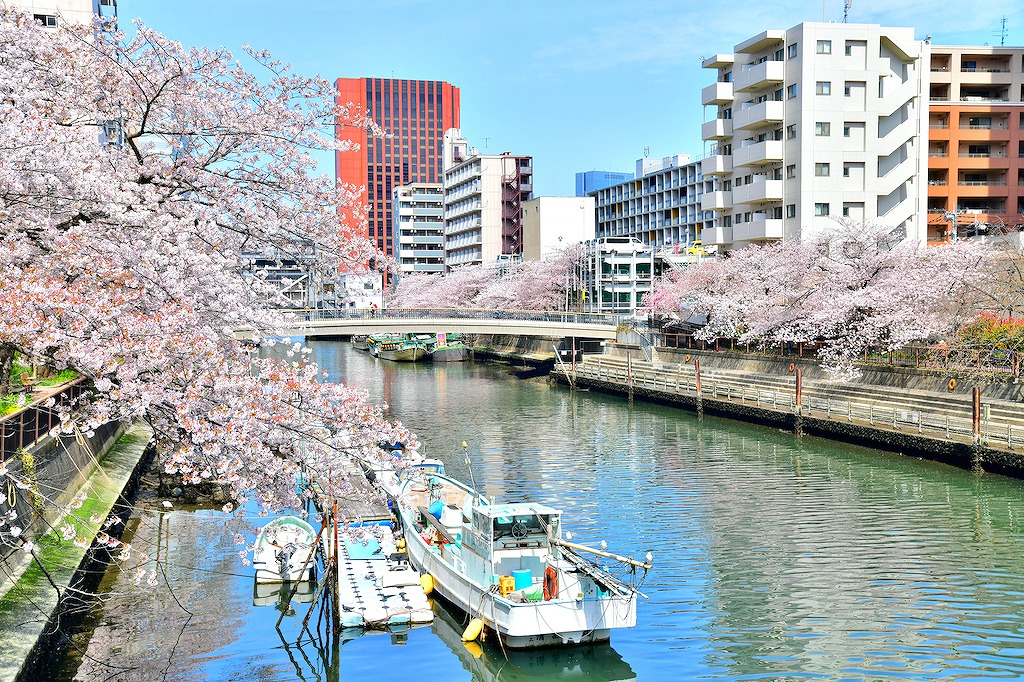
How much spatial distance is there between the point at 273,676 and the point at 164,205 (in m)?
7.19

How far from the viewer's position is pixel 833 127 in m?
49.7

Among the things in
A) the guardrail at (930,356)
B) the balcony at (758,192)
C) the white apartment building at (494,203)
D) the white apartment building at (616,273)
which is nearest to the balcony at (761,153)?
the balcony at (758,192)

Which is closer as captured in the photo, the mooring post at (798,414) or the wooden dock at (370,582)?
the wooden dock at (370,582)

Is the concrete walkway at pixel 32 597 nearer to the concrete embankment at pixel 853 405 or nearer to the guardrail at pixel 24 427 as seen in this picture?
the guardrail at pixel 24 427

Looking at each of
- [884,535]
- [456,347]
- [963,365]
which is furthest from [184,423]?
[456,347]

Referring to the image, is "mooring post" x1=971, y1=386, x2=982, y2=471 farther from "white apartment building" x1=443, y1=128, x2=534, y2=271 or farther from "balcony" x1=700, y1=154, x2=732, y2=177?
"white apartment building" x1=443, y1=128, x2=534, y2=271

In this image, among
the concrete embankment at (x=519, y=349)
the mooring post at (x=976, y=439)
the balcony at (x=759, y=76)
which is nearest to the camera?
the mooring post at (x=976, y=439)

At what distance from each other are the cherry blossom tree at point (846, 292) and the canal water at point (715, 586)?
6.22 meters

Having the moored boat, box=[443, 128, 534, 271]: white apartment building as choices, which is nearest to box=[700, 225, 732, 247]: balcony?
the moored boat

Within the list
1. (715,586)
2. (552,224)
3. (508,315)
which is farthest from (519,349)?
(715,586)

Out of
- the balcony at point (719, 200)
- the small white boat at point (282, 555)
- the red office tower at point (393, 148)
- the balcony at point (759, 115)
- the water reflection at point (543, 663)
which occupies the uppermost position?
the red office tower at point (393, 148)

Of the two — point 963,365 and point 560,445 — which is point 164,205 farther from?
point 963,365

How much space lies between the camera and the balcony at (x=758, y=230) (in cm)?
5178

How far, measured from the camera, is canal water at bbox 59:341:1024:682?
46.3 ft
